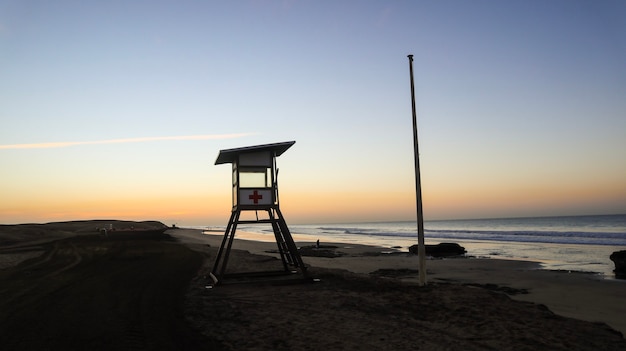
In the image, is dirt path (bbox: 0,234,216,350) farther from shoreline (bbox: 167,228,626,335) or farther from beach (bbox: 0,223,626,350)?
shoreline (bbox: 167,228,626,335)

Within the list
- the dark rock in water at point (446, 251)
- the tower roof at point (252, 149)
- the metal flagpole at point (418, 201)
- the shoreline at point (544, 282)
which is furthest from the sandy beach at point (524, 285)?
the dark rock in water at point (446, 251)

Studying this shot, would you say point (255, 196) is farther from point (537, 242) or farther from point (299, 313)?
point (537, 242)

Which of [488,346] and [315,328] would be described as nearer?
[488,346]

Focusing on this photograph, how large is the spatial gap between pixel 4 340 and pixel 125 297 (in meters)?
4.66

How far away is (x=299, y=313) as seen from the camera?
1100 centimetres

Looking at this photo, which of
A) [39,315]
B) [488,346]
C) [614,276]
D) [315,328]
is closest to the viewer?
[488,346]

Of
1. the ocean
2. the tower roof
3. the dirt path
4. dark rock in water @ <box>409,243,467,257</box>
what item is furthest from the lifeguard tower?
dark rock in water @ <box>409,243,467,257</box>

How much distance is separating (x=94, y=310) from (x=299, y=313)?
5.30 metres

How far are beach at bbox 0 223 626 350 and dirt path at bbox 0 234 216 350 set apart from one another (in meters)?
0.03

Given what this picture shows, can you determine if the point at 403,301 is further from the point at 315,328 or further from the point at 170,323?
the point at 170,323

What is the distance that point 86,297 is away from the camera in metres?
13.1

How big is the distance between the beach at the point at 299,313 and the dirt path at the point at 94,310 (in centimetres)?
3

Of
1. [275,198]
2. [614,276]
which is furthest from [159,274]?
[614,276]

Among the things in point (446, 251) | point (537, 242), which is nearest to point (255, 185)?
point (446, 251)
